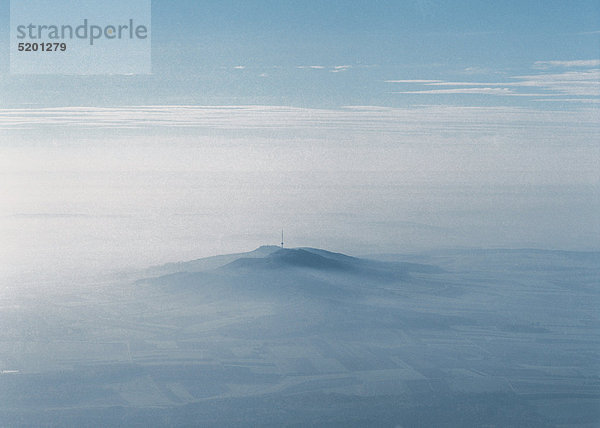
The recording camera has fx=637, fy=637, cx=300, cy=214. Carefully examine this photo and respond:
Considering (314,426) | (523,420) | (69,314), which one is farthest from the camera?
(69,314)

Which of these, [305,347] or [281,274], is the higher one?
[281,274]

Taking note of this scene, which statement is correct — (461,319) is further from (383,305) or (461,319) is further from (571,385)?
(571,385)

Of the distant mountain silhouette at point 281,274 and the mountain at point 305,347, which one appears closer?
the mountain at point 305,347

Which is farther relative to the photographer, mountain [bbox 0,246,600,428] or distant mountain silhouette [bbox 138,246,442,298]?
distant mountain silhouette [bbox 138,246,442,298]

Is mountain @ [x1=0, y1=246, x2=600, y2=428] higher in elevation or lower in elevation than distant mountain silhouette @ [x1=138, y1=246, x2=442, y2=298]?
lower

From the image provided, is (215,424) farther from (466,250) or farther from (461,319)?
(466,250)

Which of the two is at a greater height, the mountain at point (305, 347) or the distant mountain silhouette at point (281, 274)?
the distant mountain silhouette at point (281, 274)

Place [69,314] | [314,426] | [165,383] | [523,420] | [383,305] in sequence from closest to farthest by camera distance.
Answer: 1. [314,426]
2. [523,420]
3. [165,383]
4. [69,314]
5. [383,305]

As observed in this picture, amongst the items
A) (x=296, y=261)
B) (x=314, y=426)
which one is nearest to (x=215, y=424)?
(x=314, y=426)

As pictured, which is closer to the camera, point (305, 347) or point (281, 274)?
point (305, 347)

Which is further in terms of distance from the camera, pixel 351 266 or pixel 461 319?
pixel 351 266
